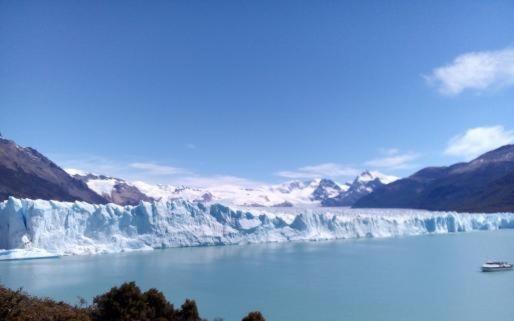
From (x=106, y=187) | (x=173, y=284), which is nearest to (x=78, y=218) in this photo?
(x=173, y=284)

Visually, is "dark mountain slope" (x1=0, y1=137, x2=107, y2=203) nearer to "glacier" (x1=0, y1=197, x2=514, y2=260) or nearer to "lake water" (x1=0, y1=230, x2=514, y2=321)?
"glacier" (x1=0, y1=197, x2=514, y2=260)

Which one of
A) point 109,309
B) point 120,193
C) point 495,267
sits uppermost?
point 120,193

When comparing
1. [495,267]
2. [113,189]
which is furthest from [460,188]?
[113,189]

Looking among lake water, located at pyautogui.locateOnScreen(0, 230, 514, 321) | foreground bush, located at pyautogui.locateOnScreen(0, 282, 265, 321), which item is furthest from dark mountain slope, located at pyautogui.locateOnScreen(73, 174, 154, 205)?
foreground bush, located at pyautogui.locateOnScreen(0, 282, 265, 321)

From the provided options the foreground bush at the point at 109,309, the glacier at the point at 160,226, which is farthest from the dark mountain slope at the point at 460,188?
the foreground bush at the point at 109,309

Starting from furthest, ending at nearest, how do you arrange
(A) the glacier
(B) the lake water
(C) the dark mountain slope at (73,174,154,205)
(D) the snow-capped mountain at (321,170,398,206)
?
1. (D) the snow-capped mountain at (321,170,398,206)
2. (C) the dark mountain slope at (73,174,154,205)
3. (A) the glacier
4. (B) the lake water

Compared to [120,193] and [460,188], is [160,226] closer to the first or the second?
[460,188]
